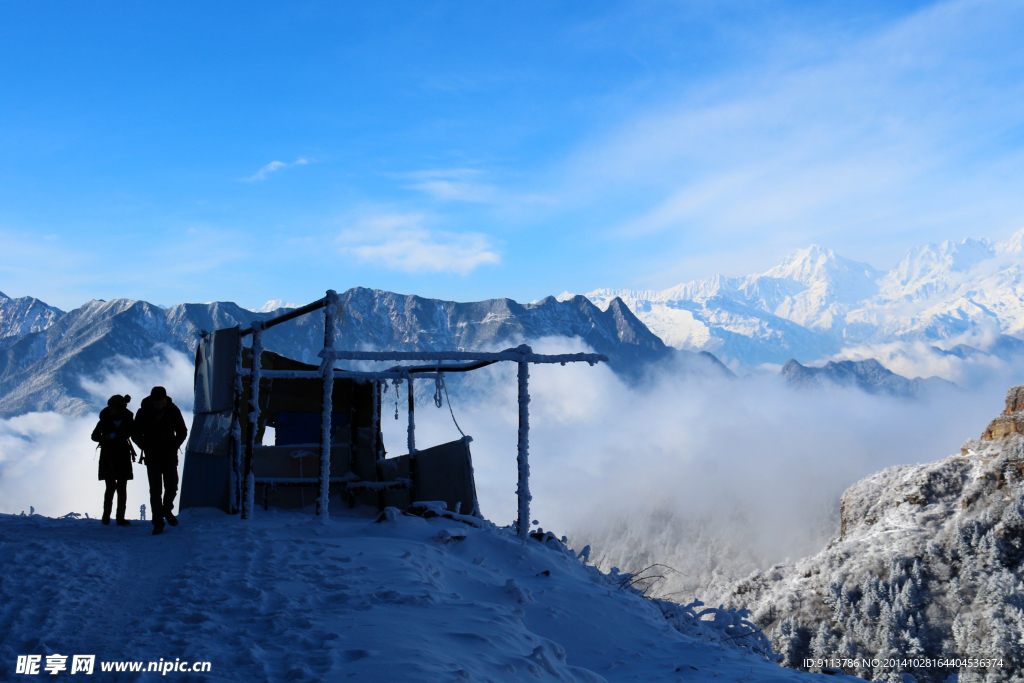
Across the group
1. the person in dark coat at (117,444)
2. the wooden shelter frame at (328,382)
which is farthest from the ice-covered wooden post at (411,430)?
the person in dark coat at (117,444)

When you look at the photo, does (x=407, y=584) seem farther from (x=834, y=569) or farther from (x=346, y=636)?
(x=834, y=569)

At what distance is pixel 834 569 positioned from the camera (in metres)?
91.5

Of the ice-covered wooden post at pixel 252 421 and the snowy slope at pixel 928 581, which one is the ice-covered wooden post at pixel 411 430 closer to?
the ice-covered wooden post at pixel 252 421

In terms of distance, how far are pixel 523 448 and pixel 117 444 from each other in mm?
7330

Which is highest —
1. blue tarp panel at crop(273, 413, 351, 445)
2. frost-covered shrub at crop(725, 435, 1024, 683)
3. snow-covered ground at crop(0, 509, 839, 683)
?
blue tarp panel at crop(273, 413, 351, 445)

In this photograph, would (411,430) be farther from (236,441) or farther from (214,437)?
(214,437)

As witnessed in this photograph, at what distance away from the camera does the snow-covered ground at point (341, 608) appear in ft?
18.3

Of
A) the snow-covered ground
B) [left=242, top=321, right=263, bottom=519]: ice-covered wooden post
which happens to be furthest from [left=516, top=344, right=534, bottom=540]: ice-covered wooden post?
[left=242, top=321, right=263, bottom=519]: ice-covered wooden post

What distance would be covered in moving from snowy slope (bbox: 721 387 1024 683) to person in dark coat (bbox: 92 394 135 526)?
7385cm

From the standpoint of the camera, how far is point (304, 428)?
55.3 ft

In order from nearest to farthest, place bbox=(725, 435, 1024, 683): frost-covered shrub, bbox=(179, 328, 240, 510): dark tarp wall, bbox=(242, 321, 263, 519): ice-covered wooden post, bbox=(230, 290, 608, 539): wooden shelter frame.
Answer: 1. bbox=(230, 290, 608, 539): wooden shelter frame
2. bbox=(242, 321, 263, 519): ice-covered wooden post
3. bbox=(179, 328, 240, 510): dark tarp wall
4. bbox=(725, 435, 1024, 683): frost-covered shrub

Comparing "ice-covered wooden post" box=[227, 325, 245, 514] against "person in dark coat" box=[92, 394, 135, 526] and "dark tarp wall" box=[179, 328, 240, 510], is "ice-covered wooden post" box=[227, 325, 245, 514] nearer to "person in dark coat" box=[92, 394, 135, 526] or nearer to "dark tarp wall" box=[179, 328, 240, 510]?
"dark tarp wall" box=[179, 328, 240, 510]

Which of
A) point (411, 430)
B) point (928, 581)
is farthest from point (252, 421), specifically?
point (928, 581)

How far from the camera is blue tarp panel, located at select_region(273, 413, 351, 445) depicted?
1594 centimetres
